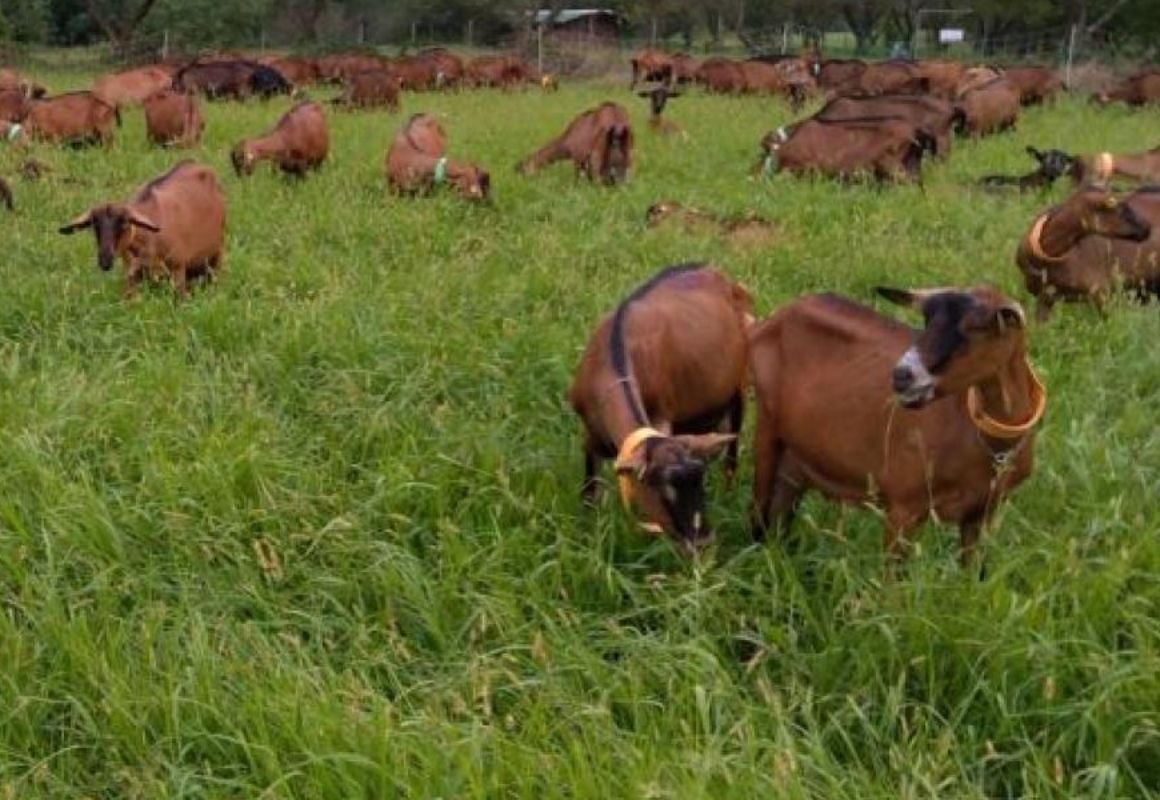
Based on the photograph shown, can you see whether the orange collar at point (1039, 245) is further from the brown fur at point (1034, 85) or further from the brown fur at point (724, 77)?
the brown fur at point (724, 77)

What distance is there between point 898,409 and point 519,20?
122 feet

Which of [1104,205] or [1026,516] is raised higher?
[1104,205]

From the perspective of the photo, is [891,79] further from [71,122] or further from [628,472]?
[628,472]

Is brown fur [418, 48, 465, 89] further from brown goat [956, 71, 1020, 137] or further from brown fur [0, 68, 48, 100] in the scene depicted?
brown goat [956, 71, 1020, 137]

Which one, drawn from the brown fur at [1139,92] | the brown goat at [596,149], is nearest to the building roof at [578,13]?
the brown fur at [1139,92]

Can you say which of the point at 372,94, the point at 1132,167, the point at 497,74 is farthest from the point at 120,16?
the point at 1132,167

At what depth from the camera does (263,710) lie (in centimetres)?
320

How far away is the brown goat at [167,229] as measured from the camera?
718cm

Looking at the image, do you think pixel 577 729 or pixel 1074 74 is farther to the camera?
pixel 1074 74

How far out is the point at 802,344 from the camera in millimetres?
4324

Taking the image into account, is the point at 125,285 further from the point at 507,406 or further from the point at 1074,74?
the point at 1074,74

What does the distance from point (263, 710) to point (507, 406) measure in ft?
7.52

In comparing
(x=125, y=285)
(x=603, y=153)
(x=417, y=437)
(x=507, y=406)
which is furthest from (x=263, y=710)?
(x=603, y=153)

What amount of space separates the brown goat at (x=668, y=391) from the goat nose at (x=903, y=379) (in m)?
0.58
